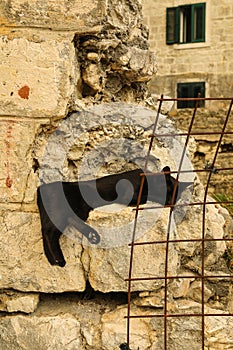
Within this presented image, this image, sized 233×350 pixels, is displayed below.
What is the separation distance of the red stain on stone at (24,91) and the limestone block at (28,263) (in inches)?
24.2

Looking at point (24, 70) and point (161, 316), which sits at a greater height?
point (24, 70)

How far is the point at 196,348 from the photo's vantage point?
359 centimetres

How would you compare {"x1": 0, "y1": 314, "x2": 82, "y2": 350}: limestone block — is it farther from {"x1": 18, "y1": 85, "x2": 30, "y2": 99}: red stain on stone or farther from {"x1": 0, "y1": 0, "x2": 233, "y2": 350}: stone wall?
{"x1": 18, "y1": 85, "x2": 30, "y2": 99}: red stain on stone

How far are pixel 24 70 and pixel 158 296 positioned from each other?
138cm

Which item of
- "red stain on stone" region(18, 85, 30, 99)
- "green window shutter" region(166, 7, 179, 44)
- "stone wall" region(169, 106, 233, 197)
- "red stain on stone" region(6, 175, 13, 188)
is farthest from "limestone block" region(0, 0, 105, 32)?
"green window shutter" region(166, 7, 179, 44)

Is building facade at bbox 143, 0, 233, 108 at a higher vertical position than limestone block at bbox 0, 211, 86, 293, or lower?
higher

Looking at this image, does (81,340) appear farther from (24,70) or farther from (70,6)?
(70,6)

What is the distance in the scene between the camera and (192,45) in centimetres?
1817

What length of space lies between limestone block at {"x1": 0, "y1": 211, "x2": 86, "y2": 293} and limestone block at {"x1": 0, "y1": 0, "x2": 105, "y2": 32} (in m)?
1.00

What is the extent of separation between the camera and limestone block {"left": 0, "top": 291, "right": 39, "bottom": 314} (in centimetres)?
362

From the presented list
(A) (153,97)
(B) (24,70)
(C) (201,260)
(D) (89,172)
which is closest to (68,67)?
(B) (24,70)

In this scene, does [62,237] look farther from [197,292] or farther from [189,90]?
[189,90]

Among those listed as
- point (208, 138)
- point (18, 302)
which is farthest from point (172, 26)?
point (18, 302)

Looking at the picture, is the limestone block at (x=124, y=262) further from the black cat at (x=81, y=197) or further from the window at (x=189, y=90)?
the window at (x=189, y=90)
